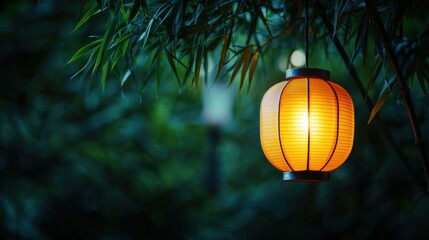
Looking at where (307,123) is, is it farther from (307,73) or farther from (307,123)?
(307,73)

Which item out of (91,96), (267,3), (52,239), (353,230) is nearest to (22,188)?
(52,239)

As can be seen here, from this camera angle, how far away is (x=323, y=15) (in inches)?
97.0

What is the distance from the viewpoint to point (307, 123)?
83.0 inches

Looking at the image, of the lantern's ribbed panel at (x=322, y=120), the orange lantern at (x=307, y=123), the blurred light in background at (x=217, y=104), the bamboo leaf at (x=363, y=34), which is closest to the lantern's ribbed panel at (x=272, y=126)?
the orange lantern at (x=307, y=123)

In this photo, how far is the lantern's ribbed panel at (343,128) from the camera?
2.16 meters

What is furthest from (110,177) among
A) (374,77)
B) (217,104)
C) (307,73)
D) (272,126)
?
(307,73)

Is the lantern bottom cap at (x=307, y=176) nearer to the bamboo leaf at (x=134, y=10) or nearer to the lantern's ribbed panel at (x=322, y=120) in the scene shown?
the lantern's ribbed panel at (x=322, y=120)

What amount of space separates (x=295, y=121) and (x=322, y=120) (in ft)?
0.29

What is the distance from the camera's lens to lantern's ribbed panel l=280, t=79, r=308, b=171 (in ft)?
6.91

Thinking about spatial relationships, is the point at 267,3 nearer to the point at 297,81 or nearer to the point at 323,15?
the point at 323,15

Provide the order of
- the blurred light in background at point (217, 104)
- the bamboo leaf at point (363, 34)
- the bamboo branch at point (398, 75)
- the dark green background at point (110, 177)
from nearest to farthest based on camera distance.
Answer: the bamboo branch at point (398, 75), the bamboo leaf at point (363, 34), the dark green background at point (110, 177), the blurred light in background at point (217, 104)

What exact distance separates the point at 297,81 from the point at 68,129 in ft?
11.6

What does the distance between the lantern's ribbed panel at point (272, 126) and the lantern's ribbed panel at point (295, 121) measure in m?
0.02

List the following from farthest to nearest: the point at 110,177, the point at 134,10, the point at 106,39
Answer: the point at 110,177 < the point at 106,39 < the point at 134,10
